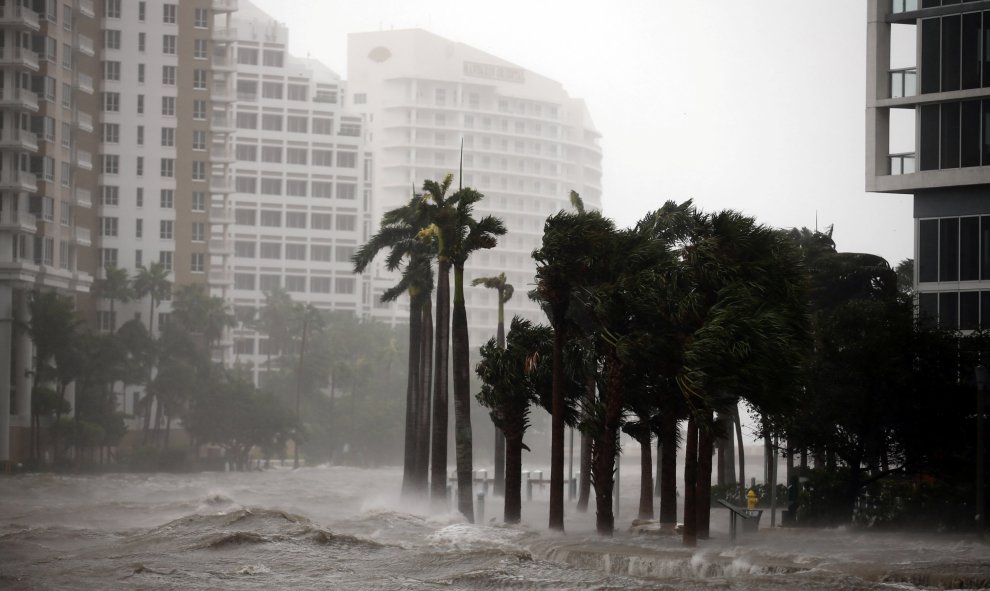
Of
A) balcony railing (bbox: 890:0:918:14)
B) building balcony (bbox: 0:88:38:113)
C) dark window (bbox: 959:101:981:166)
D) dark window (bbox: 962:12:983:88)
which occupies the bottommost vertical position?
dark window (bbox: 959:101:981:166)

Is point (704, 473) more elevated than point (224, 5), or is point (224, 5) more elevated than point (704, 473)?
point (224, 5)

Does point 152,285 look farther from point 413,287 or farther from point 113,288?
point 413,287

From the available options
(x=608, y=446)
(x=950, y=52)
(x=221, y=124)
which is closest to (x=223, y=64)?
(x=221, y=124)

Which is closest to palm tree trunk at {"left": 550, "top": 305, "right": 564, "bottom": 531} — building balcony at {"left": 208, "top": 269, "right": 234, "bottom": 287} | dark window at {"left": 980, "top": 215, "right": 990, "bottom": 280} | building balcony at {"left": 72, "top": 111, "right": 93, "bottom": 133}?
dark window at {"left": 980, "top": 215, "right": 990, "bottom": 280}

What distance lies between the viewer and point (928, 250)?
2338 inches

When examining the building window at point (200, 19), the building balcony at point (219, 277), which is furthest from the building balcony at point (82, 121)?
the building balcony at point (219, 277)

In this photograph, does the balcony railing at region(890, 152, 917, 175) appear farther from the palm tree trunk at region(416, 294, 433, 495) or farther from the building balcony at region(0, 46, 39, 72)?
the building balcony at region(0, 46, 39, 72)

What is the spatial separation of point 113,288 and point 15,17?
3023 centimetres

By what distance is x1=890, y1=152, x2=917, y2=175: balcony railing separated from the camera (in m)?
60.9

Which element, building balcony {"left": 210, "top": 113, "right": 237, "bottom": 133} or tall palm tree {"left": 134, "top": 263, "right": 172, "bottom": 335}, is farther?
building balcony {"left": 210, "top": 113, "right": 237, "bottom": 133}

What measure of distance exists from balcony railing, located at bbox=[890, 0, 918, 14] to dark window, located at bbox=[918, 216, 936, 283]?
9605 millimetres

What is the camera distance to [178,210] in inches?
5812

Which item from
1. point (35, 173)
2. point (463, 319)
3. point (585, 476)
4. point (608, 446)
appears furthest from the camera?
point (35, 173)

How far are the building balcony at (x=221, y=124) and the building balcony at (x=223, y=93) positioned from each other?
1954mm
